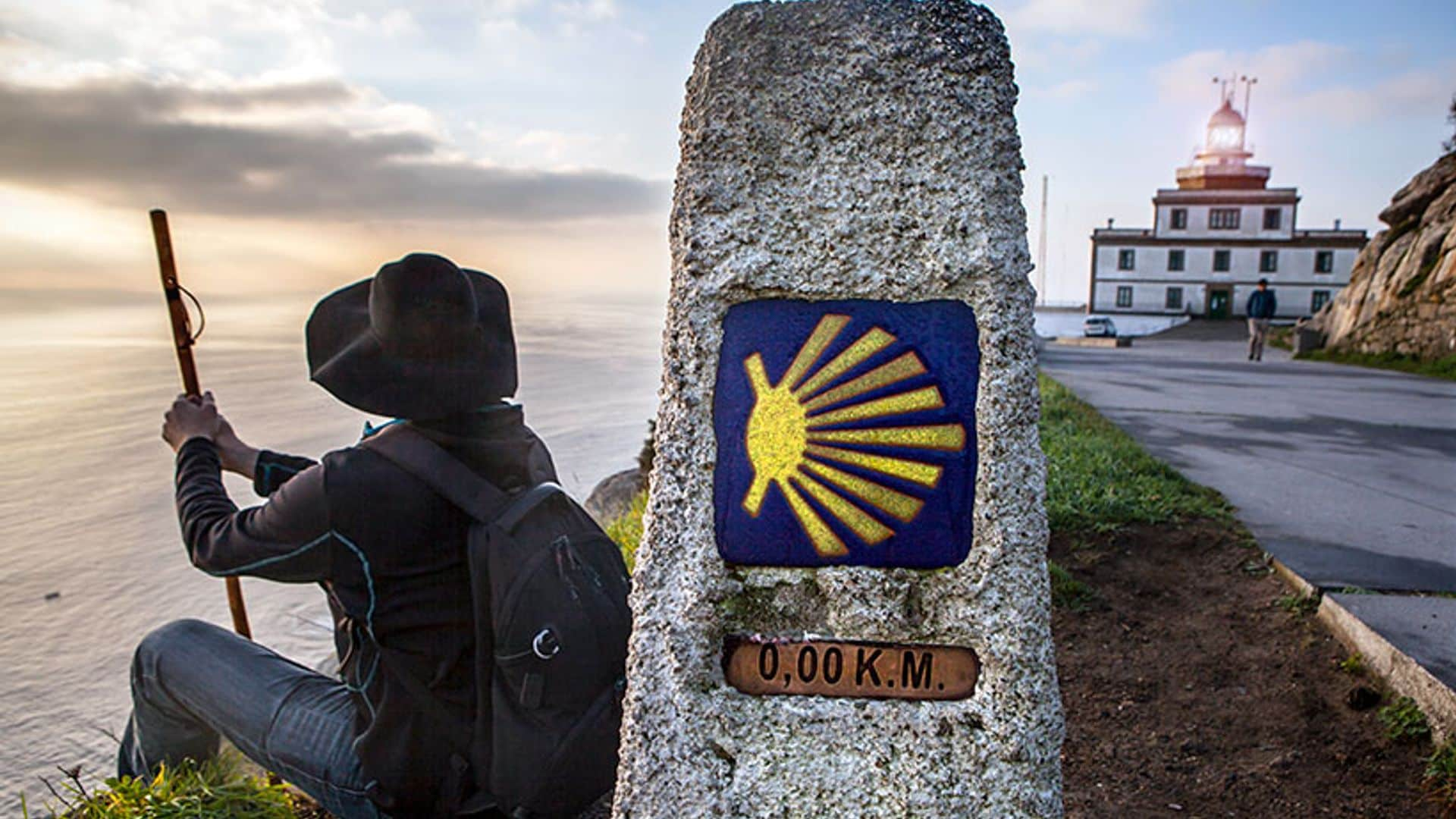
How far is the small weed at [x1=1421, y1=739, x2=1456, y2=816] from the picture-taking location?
7.89ft

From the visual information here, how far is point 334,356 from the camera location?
2215 millimetres

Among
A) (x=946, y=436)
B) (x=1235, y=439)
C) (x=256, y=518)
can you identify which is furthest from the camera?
(x=1235, y=439)

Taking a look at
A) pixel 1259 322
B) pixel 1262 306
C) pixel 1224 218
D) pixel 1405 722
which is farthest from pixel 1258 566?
pixel 1224 218

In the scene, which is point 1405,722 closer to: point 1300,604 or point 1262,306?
point 1300,604

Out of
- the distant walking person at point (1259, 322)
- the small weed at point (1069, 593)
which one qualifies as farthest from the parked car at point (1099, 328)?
the small weed at point (1069, 593)

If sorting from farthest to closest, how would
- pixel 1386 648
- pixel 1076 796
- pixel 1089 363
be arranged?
pixel 1089 363
pixel 1386 648
pixel 1076 796

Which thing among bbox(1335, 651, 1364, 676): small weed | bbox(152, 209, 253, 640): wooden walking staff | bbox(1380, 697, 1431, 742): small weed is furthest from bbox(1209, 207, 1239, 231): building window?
bbox(152, 209, 253, 640): wooden walking staff

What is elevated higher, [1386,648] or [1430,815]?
[1386,648]

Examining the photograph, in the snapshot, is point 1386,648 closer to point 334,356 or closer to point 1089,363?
point 334,356

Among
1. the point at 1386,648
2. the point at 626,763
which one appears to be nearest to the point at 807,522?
the point at 626,763

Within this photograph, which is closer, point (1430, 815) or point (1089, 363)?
point (1430, 815)

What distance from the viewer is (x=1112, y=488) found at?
15.6 feet

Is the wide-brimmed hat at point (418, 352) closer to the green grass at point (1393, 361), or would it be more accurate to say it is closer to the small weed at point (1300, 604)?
the small weed at point (1300, 604)

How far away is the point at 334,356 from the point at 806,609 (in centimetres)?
129
